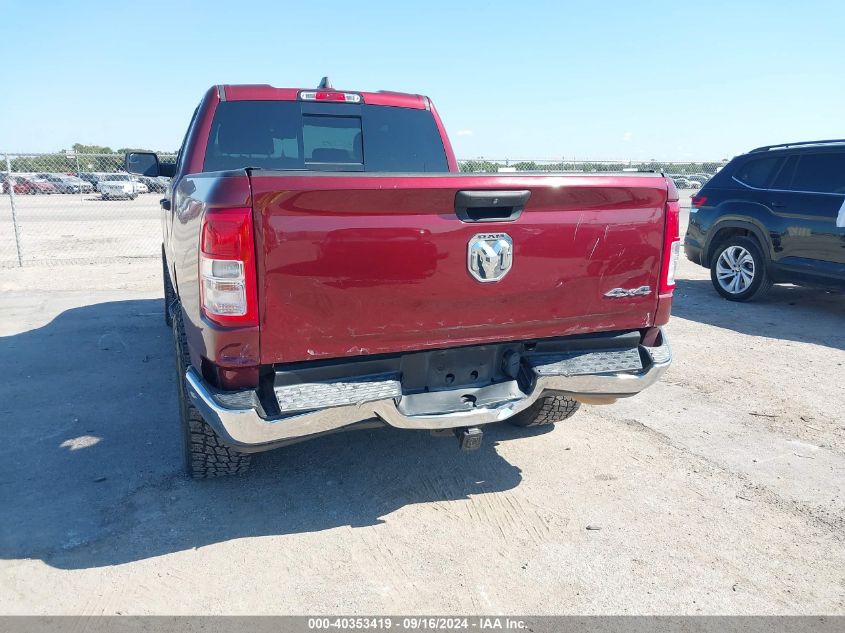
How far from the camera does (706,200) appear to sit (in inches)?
341

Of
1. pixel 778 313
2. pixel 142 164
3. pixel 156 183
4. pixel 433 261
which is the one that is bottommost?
pixel 778 313

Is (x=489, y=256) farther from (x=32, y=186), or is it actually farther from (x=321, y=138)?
(x=32, y=186)

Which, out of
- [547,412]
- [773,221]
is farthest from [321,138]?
[773,221]

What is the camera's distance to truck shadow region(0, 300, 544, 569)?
10.3 ft

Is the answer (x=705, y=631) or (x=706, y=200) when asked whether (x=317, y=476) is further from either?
(x=706, y=200)

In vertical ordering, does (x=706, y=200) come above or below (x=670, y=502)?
above

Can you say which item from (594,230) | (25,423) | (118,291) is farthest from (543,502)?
(118,291)

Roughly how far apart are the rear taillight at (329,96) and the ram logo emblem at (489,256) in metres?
2.17

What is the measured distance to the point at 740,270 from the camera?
8.33 m

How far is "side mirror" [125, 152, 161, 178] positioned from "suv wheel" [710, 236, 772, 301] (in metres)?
6.78

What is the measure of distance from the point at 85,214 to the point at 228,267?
23144 millimetres

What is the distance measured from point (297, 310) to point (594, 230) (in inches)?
57.4

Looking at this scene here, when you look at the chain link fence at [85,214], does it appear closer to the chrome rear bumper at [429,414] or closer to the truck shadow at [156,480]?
the chrome rear bumper at [429,414]

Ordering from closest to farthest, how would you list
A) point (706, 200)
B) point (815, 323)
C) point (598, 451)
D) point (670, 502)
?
point (670, 502)
point (598, 451)
point (815, 323)
point (706, 200)
